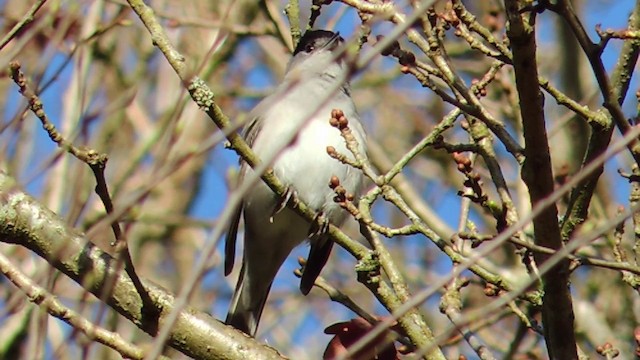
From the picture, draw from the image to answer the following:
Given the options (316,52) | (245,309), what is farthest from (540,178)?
(316,52)

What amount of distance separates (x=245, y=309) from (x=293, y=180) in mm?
754

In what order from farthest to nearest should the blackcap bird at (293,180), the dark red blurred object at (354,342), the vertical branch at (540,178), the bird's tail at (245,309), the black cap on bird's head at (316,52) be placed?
the black cap on bird's head at (316,52)
the bird's tail at (245,309)
the blackcap bird at (293,180)
the dark red blurred object at (354,342)
the vertical branch at (540,178)

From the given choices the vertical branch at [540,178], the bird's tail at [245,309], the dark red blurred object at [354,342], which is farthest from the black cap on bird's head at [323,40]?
the vertical branch at [540,178]

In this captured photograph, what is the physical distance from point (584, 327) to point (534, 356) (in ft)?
2.23

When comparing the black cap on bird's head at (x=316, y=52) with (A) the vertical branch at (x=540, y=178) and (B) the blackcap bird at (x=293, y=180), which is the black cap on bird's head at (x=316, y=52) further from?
(A) the vertical branch at (x=540, y=178)

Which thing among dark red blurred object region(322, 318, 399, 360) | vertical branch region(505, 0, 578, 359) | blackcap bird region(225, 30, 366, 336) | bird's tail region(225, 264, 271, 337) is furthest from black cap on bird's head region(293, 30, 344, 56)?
vertical branch region(505, 0, 578, 359)

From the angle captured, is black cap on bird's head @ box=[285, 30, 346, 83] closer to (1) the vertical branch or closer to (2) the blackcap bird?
(2) the blackcap bird

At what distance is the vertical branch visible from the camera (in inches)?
98.0

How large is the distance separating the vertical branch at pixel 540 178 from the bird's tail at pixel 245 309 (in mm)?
2506

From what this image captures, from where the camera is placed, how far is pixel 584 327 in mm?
5051

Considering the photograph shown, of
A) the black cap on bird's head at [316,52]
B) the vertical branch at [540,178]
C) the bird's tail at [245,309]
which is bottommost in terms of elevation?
the vertical branch at [540,178]

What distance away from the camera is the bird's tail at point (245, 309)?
5.27 metres

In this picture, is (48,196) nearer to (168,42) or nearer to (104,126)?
(104,126)

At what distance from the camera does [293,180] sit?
5000 millimetres
